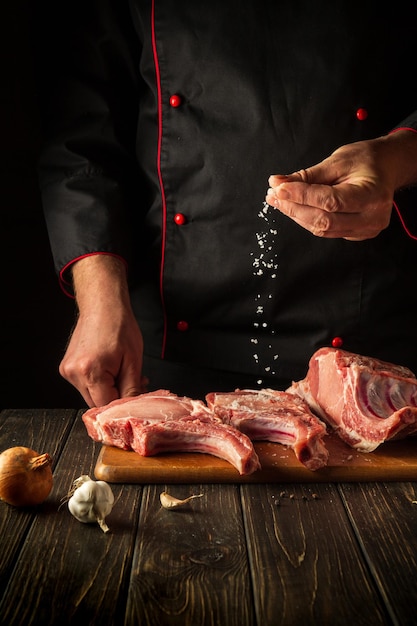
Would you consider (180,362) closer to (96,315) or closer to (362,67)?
(96,315)

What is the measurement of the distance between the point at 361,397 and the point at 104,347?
787mm

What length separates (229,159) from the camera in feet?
8.52

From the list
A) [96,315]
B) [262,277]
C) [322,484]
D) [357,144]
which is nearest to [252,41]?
[357,144]

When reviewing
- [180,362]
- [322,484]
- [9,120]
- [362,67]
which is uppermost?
[362,67]

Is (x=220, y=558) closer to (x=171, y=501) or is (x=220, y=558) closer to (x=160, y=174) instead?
(x=171, y=501)

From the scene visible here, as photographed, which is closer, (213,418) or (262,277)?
(213,418)

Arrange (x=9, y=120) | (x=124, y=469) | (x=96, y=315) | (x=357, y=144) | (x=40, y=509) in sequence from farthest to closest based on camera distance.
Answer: (x=9, y=120), (x=96, y=315), (x=357, y=144), (x=124, y=469), (x=40, y=509)

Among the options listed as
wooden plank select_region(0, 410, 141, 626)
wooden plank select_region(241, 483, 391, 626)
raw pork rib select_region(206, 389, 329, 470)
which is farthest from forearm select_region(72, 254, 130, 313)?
wooden plank select_region(241, 483, 391, 626)

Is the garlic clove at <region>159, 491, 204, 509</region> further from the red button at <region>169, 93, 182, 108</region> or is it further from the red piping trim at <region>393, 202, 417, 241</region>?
the red button at <region>169, 93, 182, 108</region>

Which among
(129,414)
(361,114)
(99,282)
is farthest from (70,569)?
(361,114)

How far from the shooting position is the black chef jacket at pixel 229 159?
2.54 meters

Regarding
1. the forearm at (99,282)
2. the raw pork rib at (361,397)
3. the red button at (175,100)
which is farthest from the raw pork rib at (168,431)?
the red button at (175,100)

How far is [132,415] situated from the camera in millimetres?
2109

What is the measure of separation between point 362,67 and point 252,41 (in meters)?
0.37
